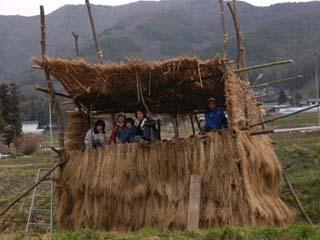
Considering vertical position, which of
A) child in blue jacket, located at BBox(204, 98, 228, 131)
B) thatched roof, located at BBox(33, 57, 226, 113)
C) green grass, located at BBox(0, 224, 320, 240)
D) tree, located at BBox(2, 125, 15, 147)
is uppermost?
thatched roof, located at BBox(33, 57, 226, 113)

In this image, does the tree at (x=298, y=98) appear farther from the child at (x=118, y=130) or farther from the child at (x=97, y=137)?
the child at (x=118, y=130)

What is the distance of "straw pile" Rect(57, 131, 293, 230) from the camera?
478 inches

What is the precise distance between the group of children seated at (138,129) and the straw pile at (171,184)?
569 millimetres

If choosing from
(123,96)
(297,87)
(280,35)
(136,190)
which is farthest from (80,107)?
(280,35)

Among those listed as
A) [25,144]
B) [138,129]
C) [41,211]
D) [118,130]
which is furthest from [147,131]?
[25,144]

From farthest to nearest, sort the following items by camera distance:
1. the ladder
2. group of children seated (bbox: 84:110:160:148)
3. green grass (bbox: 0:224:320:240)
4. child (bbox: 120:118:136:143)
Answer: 1. the ladder
2. child (bbox: 120:118:136:143)
3. group of children seated (bbox: 84:110:160:148)
4. green grass (bbox: 0:224:320:240)

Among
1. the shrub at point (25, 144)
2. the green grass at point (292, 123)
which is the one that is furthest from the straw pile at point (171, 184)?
the green grass at point (292, 123)

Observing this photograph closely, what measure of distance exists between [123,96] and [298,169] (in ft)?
29.4

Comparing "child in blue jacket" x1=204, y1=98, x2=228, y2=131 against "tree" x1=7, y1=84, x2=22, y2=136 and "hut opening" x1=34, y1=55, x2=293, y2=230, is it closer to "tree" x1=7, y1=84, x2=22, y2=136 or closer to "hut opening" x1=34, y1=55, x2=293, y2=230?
"hut opening" x1=34, y1=55, x2=293, y2=230

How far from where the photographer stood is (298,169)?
71.5 feet

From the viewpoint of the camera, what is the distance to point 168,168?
12875 millimetres

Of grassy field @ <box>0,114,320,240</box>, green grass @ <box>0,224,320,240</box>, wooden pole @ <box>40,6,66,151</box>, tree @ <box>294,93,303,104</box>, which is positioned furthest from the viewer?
tree @ <box>294,93,303,104</box>

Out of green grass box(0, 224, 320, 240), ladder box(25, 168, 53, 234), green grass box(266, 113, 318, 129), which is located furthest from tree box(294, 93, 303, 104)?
green grass box(0, 224, 320, 240)

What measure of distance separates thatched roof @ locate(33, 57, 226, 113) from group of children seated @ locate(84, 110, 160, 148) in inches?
25.2
